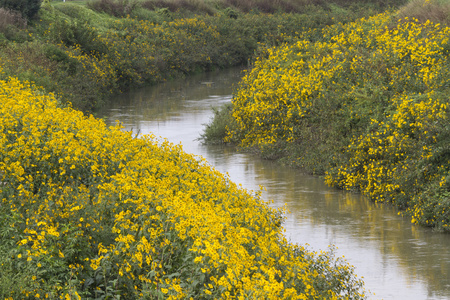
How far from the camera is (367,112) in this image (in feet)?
43.7

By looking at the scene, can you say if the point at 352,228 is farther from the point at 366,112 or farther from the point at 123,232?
the point at 123,232

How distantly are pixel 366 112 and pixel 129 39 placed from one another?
2040 centimetres

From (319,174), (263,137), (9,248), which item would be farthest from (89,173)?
(263,137)

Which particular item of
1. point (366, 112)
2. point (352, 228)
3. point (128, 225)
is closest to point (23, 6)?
point (366, 112)

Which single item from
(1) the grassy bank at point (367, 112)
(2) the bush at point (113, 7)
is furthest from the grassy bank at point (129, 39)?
(1) the grassy bank at point (367, 112)

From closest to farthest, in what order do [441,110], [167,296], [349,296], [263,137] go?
[167,296]
[349,296]
[441,110]
[263,137]

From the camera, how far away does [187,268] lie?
5992 mm

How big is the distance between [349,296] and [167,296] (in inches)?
90.0

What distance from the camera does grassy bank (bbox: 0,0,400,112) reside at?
2169 centimetres

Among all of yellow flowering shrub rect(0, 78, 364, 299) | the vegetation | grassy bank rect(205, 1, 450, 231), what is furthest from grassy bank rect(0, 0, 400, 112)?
yellow flowering shrub rect(0, 78, 364, 299)

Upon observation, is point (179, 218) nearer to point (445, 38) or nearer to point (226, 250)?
point (226, 250)

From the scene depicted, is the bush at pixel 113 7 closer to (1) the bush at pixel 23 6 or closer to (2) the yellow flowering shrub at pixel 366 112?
(1) the bush at pixel 23 6

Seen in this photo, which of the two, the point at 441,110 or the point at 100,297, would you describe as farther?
the point at 441,110

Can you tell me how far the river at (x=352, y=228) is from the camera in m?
8.62
